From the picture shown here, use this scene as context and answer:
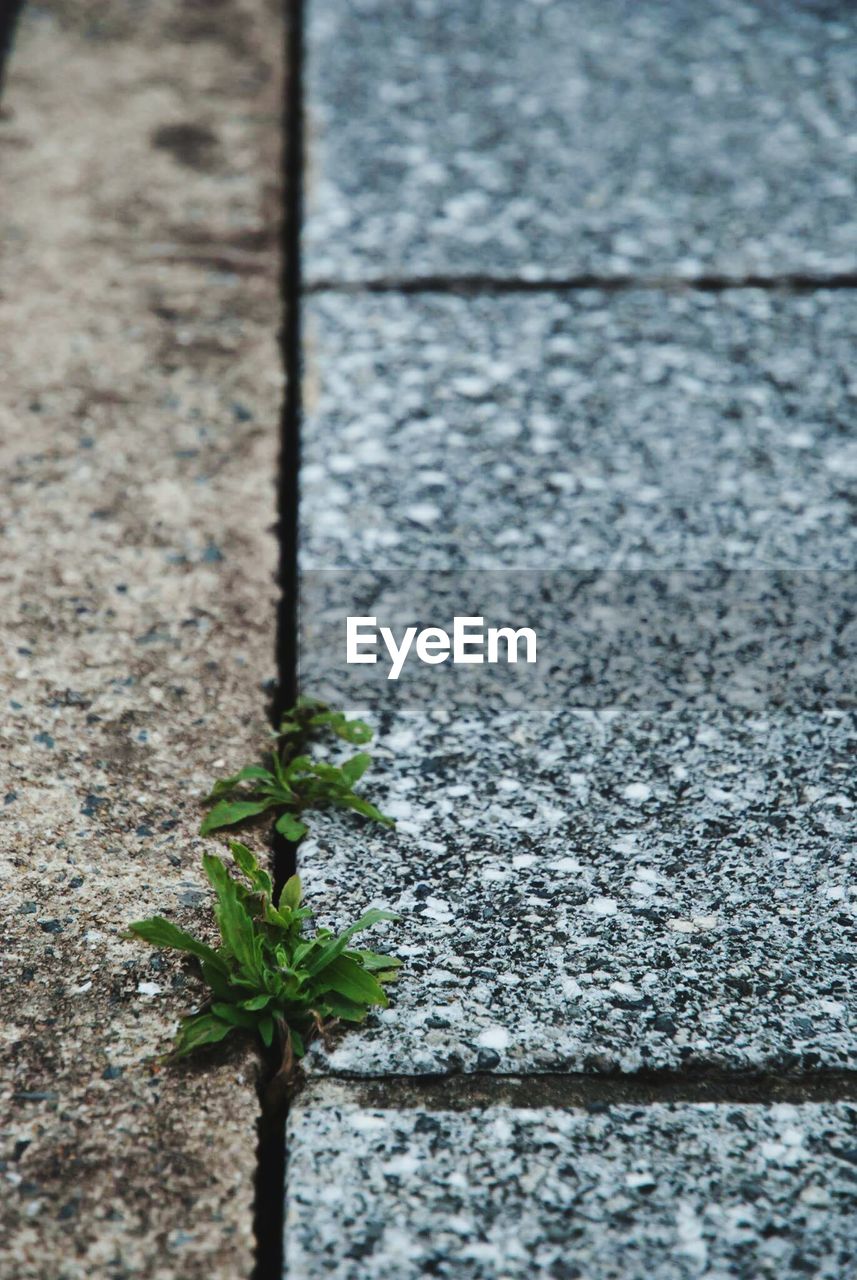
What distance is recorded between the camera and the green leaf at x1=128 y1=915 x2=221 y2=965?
4.15 feet

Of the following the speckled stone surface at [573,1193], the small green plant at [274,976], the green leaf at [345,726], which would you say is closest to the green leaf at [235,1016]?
the small green plant at [274,976]

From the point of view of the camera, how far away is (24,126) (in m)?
2.61

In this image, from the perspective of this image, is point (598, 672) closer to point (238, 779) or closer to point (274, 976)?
point (238, 779)

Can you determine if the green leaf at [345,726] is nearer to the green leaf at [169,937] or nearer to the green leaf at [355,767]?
the green leaf at [355,767]

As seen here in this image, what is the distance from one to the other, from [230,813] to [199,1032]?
287mm

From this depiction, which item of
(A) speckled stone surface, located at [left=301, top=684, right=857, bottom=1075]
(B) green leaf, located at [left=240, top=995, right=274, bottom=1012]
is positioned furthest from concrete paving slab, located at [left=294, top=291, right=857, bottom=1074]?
(B) green leaf, located at [left=240, top=995, right=274, bottom=1012]

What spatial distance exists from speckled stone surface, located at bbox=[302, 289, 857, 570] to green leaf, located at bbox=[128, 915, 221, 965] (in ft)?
Answer: 2.19

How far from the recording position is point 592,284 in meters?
2.29

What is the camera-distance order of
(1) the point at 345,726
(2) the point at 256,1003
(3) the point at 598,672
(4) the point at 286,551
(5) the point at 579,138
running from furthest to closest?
(5) the point at 579,138, (4) the point at 286,551, (3) the point at 598,672, (1) the point at 345,726, (2) the point at 256,1003

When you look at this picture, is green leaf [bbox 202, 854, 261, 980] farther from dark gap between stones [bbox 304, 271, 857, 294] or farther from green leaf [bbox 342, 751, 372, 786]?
dark gap between stones [bbox 304, 271, 857, 294]

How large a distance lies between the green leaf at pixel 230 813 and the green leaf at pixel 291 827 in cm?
2

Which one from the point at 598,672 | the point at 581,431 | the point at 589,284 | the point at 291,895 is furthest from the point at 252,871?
the point at 589,284

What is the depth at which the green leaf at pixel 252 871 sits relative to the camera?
4.41 ft

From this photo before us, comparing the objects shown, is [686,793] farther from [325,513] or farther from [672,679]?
[325,513]
